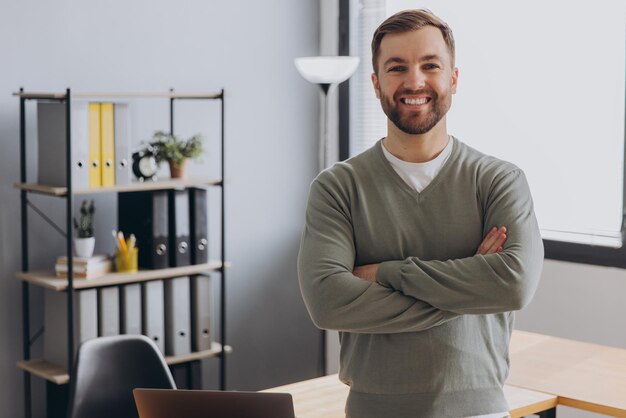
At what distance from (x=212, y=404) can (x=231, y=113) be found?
3.01m

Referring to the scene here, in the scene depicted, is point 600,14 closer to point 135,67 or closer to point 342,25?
point 342,25

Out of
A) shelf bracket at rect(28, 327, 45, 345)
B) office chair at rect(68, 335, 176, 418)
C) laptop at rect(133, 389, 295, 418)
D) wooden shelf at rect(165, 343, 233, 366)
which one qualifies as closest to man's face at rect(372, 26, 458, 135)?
laptop at rect(133, 389, 295, 418)

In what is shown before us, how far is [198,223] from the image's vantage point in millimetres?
3977

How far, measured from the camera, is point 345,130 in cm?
491

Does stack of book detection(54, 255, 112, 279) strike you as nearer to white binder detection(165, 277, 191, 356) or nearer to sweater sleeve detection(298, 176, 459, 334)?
white binder detection(165, 277, 191, 356)

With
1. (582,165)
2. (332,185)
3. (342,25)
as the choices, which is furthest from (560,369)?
(342,25)

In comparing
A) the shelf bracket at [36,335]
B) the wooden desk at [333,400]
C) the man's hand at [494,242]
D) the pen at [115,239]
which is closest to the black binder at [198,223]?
the pen at [115,239]

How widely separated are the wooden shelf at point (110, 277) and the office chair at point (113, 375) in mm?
763

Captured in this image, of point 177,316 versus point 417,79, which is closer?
point 417,79

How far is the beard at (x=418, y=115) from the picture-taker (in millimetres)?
1948

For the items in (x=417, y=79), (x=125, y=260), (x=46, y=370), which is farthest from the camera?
(x=125, y=260)

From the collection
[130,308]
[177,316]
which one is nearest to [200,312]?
[177,316]

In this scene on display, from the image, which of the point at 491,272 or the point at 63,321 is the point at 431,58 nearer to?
the point at 491,272

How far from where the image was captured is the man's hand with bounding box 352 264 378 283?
2002mm
